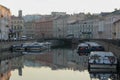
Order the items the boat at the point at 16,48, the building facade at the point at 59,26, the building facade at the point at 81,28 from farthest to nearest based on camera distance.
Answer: the building facade at the point at 59,26
the building facade at the point at 81,28
the boat at the point at 16,48

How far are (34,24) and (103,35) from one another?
2420 inches

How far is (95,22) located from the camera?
129m

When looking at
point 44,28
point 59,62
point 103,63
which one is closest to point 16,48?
point 59,62

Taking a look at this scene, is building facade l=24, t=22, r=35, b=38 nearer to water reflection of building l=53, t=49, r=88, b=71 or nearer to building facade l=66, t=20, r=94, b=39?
building facade l=66, t=20, r=94, b=39

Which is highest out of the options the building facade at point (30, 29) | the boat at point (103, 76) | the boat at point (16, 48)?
the building facade at point (30, 29)

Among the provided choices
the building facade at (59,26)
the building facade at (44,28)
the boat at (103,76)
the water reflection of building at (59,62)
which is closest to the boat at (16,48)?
the water reflection of building at (59,62)

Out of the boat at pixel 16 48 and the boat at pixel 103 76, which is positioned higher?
the boat at pixel 16 48

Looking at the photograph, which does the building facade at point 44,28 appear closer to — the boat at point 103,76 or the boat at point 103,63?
the boat at point 103,63

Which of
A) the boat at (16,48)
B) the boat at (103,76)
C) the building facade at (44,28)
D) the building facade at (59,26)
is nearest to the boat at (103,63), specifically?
the boat at (103,76)

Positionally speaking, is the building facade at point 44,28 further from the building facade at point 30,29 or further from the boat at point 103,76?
the boat at point 103,76

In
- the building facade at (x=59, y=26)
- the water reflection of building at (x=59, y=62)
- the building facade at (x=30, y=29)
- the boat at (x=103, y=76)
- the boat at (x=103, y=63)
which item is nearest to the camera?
the boat at (x=103, y=76)

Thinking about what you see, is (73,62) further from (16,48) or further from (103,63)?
(16,48)

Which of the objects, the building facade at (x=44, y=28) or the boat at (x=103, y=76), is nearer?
the boat at (x=103, y=76)

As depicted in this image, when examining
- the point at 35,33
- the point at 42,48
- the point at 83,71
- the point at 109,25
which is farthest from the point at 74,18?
the point at 83,71
